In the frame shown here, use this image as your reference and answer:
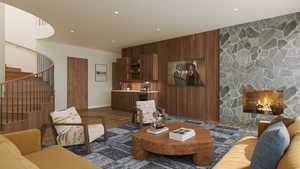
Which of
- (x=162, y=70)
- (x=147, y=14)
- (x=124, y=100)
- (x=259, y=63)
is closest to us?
(x=147, y=14)

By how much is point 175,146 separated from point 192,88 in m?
3.28

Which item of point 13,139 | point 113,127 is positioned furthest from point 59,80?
point 13,139

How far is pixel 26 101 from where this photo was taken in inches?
148

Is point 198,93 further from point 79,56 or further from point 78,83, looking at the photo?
point 79,56

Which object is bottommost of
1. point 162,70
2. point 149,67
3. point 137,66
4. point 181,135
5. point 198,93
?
point 181,135

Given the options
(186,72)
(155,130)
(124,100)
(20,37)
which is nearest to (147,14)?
(186,72)

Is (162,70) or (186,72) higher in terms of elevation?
(162,70)

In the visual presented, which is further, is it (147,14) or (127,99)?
(127,99)

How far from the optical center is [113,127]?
4219 mm

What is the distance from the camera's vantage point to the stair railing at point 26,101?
11.5 feet

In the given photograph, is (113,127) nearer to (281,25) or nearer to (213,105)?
(213,105)

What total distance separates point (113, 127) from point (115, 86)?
397cm

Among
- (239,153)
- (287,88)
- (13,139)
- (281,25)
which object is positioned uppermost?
(281,25)

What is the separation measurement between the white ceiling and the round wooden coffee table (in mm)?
2445
